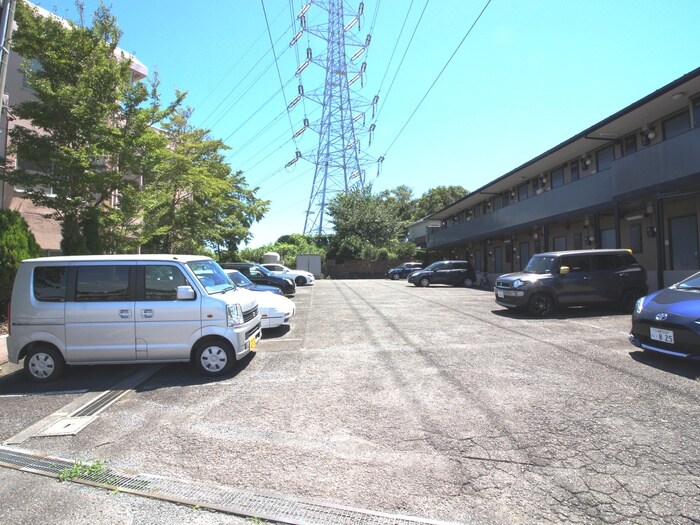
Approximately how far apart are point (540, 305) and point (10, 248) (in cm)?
1343

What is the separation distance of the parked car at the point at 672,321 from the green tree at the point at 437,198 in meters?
64.2

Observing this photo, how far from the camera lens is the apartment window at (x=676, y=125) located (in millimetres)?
14070

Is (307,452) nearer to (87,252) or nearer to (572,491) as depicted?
(572,491)

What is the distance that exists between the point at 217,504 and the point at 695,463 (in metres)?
3.70

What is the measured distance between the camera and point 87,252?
41.5 ft

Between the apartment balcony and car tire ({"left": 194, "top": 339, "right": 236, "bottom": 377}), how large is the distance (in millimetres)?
12688

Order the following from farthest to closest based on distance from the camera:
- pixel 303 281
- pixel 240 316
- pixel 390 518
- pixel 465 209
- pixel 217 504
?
pixel 465 209, pixel 303 281, pixel 240 316, pixel 217 504, pixel 390 518

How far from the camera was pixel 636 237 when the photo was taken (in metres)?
16.4

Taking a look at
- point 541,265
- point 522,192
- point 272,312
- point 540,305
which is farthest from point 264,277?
point 522,192

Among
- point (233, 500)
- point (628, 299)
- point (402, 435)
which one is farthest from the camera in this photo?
point (628, 299)

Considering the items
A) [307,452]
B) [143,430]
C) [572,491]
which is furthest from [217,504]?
[572,491]

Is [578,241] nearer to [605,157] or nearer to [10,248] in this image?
[605,157]

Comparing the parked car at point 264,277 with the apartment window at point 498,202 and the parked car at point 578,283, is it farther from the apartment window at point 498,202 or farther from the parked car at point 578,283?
the apartment window at point 498,202

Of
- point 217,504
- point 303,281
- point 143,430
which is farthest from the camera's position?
point 303,281
